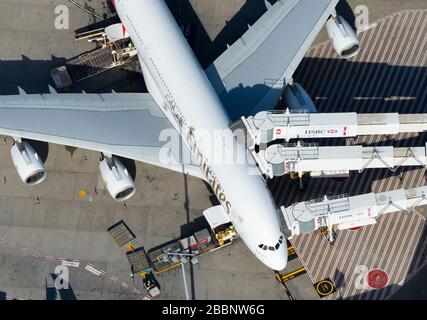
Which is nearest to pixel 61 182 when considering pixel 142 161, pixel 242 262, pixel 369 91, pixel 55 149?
pixel 55 149

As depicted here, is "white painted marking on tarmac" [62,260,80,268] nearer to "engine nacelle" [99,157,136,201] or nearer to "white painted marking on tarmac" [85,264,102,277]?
"white painted marking on tarmac" [85,264,102,277]

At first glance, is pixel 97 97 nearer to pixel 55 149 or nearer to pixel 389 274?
pixel 55 149

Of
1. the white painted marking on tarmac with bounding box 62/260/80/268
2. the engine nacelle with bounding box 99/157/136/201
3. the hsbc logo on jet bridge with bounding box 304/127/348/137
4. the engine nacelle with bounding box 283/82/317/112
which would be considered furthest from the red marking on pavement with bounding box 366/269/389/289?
the white painted marking on tarmac with bounding box 62/260/80/268

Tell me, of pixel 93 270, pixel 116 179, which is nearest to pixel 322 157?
pixel 116 179

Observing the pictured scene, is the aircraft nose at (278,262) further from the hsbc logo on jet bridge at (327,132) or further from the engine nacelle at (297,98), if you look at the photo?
the engine nacelle at (297,98)

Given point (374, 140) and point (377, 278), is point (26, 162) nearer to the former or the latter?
point (374, 140)
